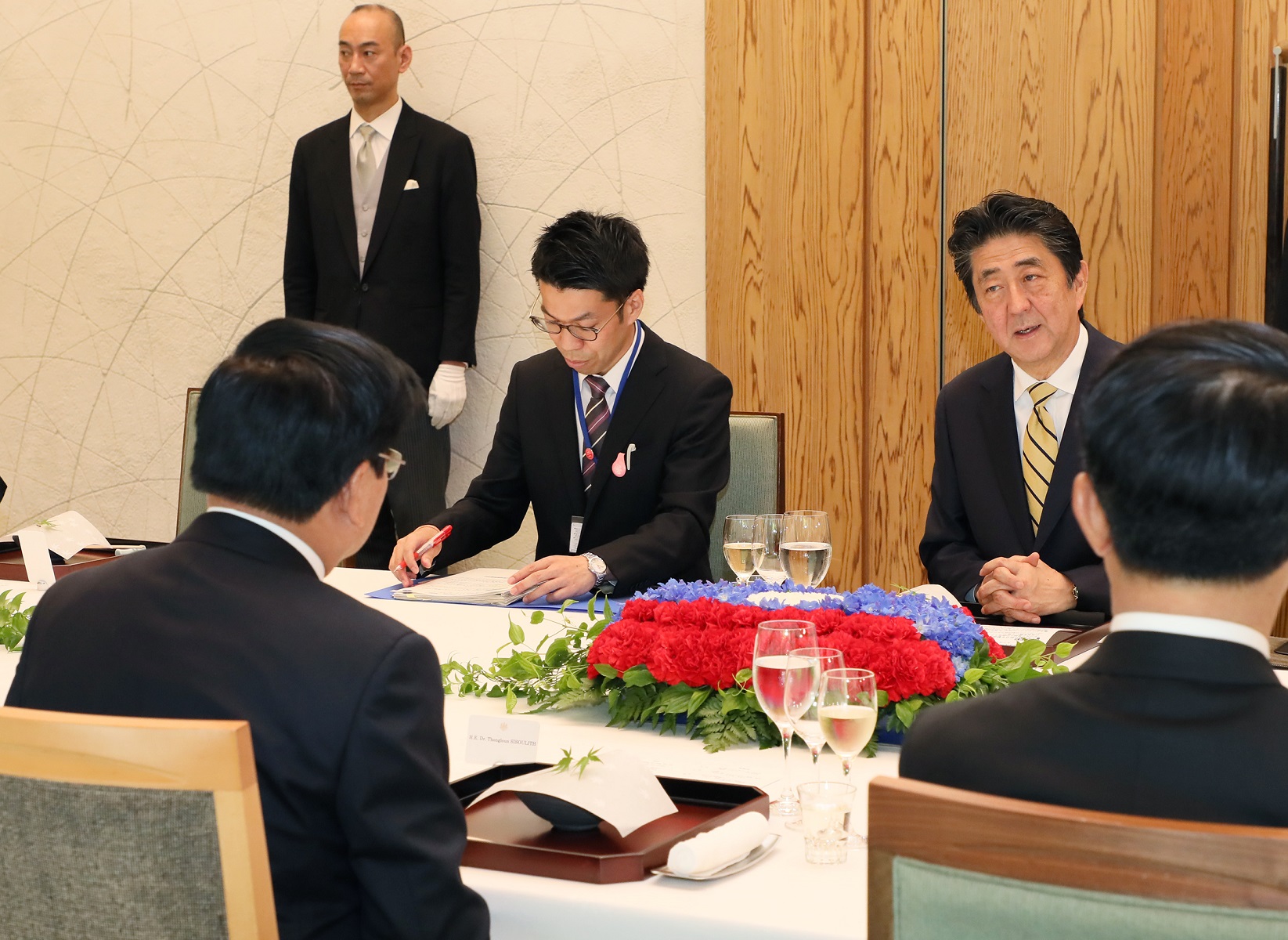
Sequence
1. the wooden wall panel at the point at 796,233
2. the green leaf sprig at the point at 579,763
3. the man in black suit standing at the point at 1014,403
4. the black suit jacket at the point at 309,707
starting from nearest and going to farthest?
the black suit jacket at the point at 309,707 → the green leaf sprig at the point at 579,763 → the man in black suit standing at the point at 1014,403 → the wooden wall panel at the point at 796,233

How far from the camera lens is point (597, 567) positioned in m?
2.69

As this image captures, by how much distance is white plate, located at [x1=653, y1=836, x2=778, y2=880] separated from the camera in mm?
1323

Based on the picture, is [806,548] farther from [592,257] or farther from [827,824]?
[592,257]

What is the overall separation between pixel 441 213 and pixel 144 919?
4.01 m

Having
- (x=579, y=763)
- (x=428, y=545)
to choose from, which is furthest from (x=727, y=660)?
(x=428, y=545)

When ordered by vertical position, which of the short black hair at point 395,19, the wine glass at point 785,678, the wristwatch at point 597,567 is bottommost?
the wristwatch at point 597,567

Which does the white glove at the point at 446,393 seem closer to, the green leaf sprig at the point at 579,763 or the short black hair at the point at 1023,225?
the short black hair at the point at 1023,225

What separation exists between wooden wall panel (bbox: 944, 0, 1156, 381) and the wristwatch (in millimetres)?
2233

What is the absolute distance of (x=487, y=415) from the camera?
517 cm

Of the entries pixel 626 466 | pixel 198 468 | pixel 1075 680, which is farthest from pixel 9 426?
pixel 1075 680

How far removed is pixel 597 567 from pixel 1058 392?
Answer: 1.10 m

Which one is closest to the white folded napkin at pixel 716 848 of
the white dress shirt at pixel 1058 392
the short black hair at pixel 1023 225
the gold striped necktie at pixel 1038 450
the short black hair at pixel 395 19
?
the gold striped necktie at pixel 1038 450

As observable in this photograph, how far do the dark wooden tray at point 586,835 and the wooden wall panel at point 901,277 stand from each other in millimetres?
3053

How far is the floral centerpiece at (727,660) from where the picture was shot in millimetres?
1719
